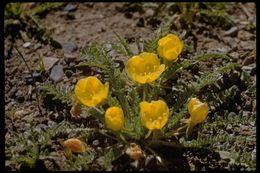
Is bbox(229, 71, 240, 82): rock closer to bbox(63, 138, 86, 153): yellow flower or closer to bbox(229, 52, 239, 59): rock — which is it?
bbox(229, 52, 239, 59): rock

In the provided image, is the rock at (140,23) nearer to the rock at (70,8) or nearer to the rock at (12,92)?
the rock at (70,8)

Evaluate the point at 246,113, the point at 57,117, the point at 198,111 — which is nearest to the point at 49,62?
the point at 57,117

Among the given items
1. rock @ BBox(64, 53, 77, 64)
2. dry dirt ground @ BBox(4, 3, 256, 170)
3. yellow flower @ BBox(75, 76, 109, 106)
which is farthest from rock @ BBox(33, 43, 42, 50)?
yellow flower @ BBox(75, 76, 109, 106)

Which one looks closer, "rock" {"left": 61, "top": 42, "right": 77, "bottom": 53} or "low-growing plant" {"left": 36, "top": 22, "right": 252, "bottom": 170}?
"low-growing plant" {"left": 36, "top": 22, "right": 252, "bottom": 170}

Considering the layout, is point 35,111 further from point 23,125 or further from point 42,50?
point 42,50

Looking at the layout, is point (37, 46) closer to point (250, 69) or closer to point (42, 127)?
point (42, 127)

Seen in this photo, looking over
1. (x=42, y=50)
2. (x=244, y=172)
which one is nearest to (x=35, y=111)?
(x=42, y=50)
